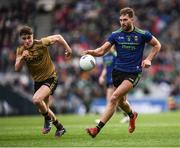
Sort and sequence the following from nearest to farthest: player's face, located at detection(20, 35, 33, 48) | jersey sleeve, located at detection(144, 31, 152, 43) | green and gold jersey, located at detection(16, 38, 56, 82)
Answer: jersey sleeve, located at detection(144, 31, 152, 43) → player's face, located at detection(20, 35, 33, 48) → green and gold jersey, located at detection(16, 38, 56, 82)

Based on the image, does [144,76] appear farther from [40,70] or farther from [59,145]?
[59,145]

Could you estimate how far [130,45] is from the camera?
14.6 m

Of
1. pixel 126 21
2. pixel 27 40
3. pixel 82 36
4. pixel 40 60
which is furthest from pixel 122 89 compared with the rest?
pixel 82 36

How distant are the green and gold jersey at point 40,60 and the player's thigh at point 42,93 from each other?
0.28 meters

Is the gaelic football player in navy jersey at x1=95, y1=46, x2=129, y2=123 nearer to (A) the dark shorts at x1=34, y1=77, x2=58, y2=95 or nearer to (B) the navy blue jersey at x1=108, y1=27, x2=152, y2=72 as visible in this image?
(A) the dark shorts at x1=34, y1=77, x2=58, y2=95

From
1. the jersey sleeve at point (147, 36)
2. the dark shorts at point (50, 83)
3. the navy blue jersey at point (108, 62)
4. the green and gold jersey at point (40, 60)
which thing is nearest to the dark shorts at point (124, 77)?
the jersey sleeve at point (147, 36)

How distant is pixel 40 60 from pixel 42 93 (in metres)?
0.77

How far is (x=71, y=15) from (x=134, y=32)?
2586 cm

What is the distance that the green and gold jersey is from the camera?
50.4 feet

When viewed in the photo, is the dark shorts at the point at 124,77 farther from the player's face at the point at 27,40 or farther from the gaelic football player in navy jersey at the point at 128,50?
the player's face at the point at 27,40

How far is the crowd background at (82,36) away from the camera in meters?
35.3

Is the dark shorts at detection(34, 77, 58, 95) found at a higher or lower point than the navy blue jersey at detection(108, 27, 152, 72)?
lower

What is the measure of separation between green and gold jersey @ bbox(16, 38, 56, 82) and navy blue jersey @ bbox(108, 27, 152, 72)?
168 centimetres

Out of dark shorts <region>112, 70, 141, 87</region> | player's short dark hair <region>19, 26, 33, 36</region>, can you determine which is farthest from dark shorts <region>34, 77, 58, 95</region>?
dark shorts <region>112, 70, 141, 87</region>
